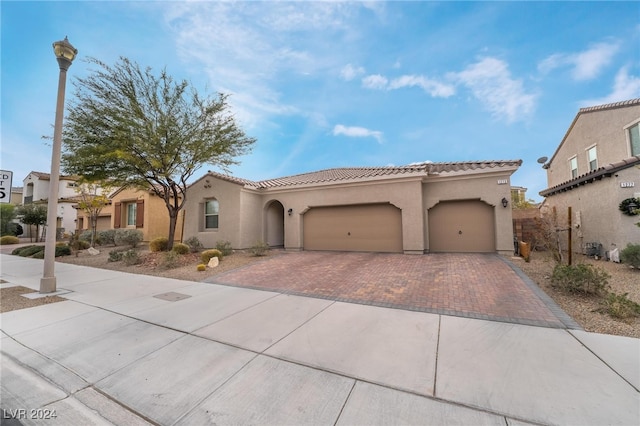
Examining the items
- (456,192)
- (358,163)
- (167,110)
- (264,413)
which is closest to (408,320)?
(264,413)

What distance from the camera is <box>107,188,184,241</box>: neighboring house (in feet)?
58.3

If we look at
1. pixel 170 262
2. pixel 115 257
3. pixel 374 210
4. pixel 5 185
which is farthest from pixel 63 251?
pixel 374 210

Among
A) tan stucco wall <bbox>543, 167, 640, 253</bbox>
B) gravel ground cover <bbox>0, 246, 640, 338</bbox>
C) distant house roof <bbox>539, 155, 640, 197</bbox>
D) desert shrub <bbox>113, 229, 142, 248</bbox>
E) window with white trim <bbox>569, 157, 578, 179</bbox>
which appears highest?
window with white trim <bbox>569, 157, 578, 179</bbox>

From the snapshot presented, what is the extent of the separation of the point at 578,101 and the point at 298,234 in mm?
17304

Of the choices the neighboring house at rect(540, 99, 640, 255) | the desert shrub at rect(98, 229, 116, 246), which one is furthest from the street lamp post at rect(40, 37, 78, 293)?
the neighboring house at rect(540, 99, 640, 255)

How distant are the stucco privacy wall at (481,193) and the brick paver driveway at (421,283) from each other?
1195 millimetres

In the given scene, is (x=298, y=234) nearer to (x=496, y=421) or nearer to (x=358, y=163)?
(x=358, y=163)

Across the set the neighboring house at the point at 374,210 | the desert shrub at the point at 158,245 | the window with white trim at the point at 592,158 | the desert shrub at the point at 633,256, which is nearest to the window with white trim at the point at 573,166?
the window with white trim at the point at 592,158

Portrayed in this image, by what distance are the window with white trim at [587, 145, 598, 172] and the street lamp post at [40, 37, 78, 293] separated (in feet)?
74.1

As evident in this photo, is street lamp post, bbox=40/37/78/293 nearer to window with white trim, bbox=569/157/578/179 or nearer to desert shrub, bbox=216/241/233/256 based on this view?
desert shrub, bbox=216/241/233/256

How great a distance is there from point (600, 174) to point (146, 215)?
80.6ft

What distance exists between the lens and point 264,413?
2.36 metres

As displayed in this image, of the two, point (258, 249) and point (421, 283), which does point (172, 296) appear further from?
point (421, 283)

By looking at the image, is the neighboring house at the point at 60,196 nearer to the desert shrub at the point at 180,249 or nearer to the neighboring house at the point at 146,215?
the neighboring house at the point at 146,215
